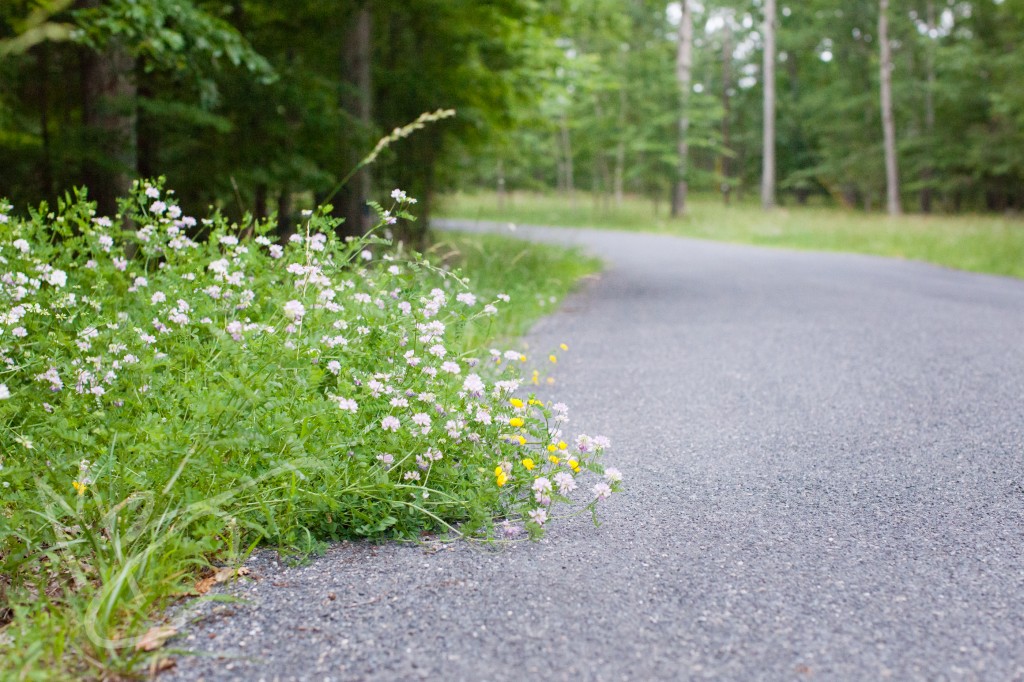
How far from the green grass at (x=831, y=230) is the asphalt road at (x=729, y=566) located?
186 inches

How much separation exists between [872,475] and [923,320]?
4.68 metres

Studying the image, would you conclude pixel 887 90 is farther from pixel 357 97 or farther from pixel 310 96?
pixel 310 96

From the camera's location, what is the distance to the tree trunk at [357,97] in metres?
10.4

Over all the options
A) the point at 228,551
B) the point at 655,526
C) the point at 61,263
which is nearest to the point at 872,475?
the point at 655,526

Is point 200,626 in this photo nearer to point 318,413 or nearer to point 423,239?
point 318,413

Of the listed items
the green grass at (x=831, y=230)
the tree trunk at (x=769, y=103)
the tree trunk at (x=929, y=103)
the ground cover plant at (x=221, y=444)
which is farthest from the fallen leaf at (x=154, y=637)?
the tree trunk at (x=929, y=103)

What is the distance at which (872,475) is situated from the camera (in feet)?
12.0

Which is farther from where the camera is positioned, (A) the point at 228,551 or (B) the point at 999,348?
(B) the point at 999,348

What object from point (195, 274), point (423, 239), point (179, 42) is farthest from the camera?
point (423, 239)

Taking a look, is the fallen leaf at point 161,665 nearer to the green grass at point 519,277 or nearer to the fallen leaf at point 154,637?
the fallen leaf at point 154,637

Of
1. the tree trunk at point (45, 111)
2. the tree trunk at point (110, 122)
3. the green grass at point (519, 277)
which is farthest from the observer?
the tree trunk at point (45, 111)

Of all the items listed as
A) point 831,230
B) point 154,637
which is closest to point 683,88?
point 831,230

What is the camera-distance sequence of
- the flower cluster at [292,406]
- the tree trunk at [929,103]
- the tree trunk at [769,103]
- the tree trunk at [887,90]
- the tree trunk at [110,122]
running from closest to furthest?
the flower cluster at [292,406], the tree trunk at [110,122], the tree trunk at [887,90], the tree trunk at [769,103], the tree trunk at [929,103]

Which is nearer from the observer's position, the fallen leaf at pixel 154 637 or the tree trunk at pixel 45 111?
the fallen leaf at pixel 154 637
